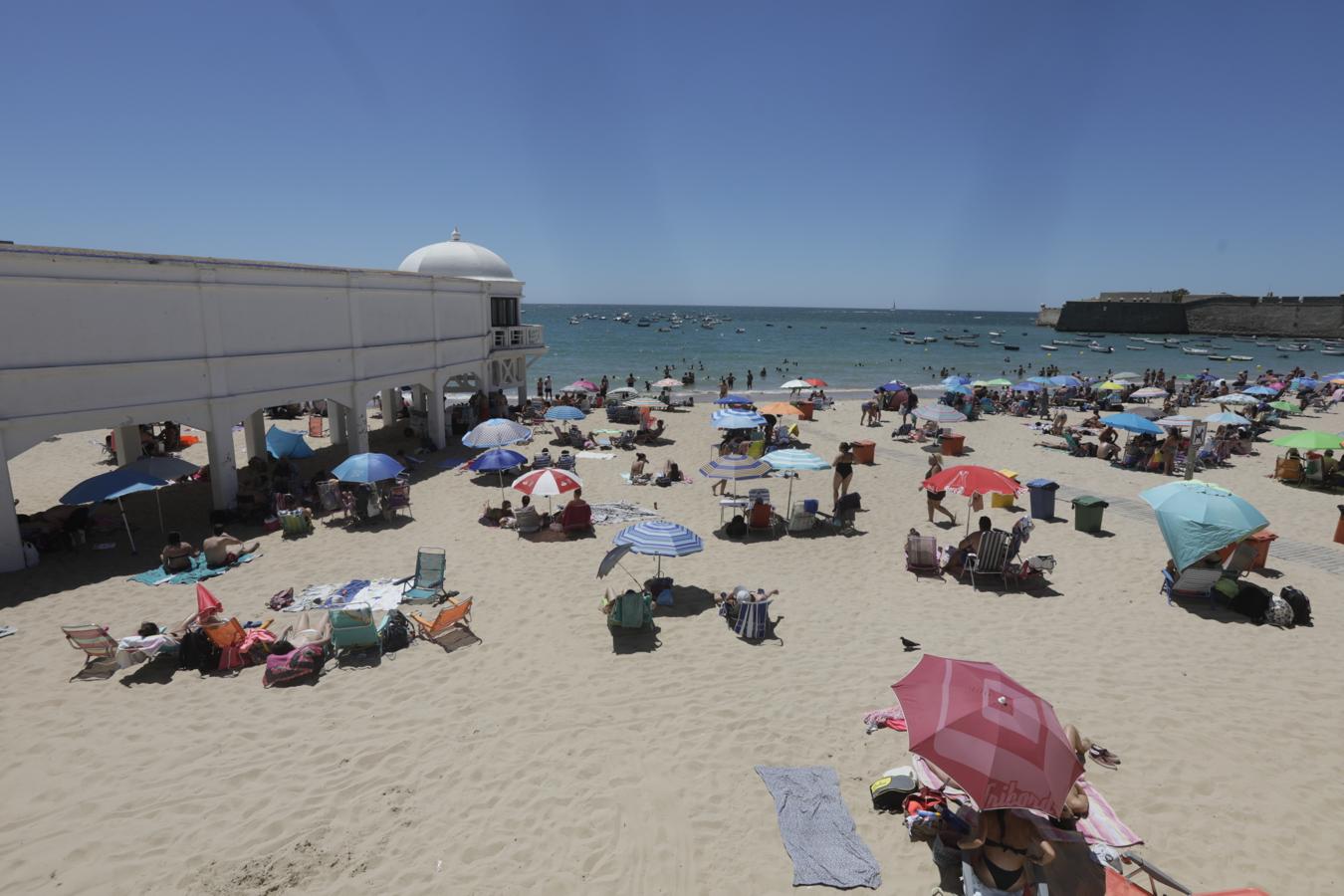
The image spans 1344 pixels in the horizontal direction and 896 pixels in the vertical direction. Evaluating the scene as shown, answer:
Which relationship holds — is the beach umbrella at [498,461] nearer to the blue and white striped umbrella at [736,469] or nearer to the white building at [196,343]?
the white building at [196,343]

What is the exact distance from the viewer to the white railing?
26516 millimetres

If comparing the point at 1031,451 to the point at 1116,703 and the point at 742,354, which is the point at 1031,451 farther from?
the point at 742,354

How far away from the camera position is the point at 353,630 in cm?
887

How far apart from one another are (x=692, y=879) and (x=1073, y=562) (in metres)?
10.1

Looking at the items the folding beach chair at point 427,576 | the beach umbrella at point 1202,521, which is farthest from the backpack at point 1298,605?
the folding beach chair at point 427,576

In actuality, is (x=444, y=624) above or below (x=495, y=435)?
below

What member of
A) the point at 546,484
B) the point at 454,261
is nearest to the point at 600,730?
the point at 546,484

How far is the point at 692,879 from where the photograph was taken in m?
5.27

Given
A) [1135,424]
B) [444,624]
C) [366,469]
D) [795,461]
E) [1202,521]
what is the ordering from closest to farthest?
→ [444,624] → [1202,521] → [366,469] → [795,461] → [1135,424]

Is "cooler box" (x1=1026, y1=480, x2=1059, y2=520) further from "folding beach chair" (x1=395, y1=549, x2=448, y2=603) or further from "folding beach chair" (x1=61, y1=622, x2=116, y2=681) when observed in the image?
"folding beach chair" (x1=61, y1=622, x2=116, y2=681)

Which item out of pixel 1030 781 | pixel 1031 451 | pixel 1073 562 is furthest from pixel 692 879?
pixel 1031 451

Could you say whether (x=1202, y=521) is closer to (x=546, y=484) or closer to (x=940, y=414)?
(x=546, y=484)

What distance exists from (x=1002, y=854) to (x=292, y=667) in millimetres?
8013

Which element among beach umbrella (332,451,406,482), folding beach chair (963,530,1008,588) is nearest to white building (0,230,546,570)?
beach umbrella (332,451,406,482)
